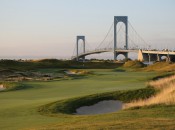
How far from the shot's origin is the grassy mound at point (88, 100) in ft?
57.3

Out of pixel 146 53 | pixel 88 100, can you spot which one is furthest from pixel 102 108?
pixel 146 53

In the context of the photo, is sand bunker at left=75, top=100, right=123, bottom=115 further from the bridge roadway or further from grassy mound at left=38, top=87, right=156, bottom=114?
the bridge roadway

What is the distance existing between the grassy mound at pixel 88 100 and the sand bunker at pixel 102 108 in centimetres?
20

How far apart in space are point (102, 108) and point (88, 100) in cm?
78

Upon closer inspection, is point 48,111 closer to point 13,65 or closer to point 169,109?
point 169,109

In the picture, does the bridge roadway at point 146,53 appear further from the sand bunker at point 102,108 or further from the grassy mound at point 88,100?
the sand bunker at point 102,108

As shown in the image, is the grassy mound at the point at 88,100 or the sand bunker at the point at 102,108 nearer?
the grassy mound at the point at 88,100

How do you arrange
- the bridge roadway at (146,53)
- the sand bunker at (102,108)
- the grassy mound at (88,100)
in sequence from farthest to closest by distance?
the bridge roadway at (146,53) → the sand bunker at (102,108) → the grassy mound at (88,100)

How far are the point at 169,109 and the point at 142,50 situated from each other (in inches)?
3565

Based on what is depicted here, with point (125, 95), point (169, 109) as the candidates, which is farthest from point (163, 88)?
point (169, 109)

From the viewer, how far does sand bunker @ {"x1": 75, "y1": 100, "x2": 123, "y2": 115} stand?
19473 mm

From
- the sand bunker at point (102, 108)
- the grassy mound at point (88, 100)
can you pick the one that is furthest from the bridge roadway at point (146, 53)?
the sand bunker at point (102, 108)

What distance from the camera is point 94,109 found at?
20109 millimetres

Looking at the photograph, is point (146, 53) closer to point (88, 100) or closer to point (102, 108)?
point (102, 108)
